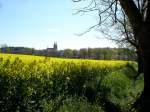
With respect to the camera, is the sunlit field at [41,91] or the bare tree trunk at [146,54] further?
the bare tree trunk at [146,54]

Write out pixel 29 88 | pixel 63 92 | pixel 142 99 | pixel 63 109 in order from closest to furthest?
1. pixel 29 88
2. pixel 63 109
3. pixel 142 99
4. pixel 63 92

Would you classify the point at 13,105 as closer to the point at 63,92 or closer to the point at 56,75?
the point at 63,92

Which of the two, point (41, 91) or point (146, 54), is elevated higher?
point (146, 54)

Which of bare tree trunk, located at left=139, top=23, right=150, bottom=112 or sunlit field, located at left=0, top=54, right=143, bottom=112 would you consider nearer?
sunlit field, located at left=0, top=54, right=143, bottom=112

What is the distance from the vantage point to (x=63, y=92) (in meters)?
15.0

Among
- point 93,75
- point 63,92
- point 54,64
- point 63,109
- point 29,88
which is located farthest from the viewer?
point 93,75

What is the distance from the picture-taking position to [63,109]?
484 inches

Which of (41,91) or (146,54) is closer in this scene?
(41,91)

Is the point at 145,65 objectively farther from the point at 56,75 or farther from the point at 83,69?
the point at 83,69

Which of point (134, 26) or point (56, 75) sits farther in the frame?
point (56, 75)

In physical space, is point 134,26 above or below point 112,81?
above

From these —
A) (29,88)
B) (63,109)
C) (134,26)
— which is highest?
(134,26)

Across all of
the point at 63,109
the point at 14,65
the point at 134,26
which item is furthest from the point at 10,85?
the point at 134,26

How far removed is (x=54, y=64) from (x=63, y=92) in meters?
3.21
